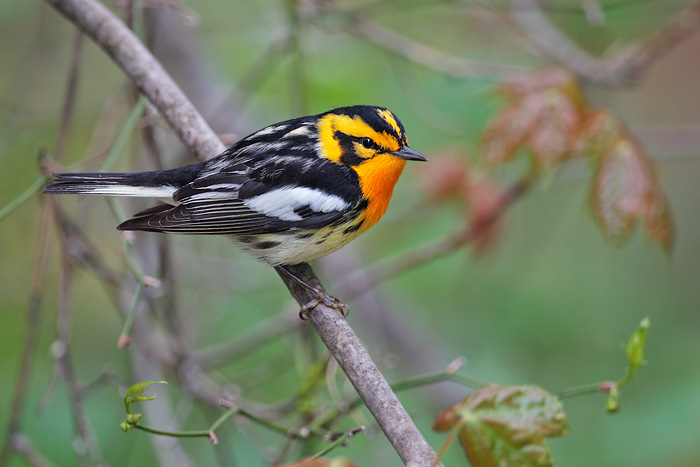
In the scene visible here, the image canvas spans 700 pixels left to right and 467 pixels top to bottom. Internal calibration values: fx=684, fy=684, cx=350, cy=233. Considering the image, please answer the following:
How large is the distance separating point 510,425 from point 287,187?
4.95 feet

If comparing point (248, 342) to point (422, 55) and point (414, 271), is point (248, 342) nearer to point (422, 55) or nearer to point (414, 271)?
point (422, 55)

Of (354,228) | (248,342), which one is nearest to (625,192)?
(354,228)

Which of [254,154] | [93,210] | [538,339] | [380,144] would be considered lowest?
[538,339]

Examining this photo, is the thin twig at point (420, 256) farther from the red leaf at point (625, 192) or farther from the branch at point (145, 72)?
the branch at point (145, 72)

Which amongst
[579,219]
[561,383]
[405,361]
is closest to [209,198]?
[405,361]

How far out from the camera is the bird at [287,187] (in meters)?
2.97

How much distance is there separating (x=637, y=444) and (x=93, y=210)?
3802mm

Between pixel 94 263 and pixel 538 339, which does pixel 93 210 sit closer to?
pixel 94 263

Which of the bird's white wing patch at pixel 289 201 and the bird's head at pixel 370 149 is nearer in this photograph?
the bird's white wing patch at pixel 289 201

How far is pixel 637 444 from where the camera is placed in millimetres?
4195

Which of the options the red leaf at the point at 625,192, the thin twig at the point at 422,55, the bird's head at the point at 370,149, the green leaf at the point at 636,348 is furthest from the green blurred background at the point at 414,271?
the green leaf at the point at 636,348

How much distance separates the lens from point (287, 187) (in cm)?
302

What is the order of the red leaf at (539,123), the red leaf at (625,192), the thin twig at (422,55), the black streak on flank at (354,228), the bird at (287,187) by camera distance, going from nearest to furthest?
the bird at (287,187) → the black streak on flank at (354,228) → the red leaf at (625,192) → the red leaf at (539,123) → the thin twig at (422,55)

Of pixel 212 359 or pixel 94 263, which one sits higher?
pixel 94 263
